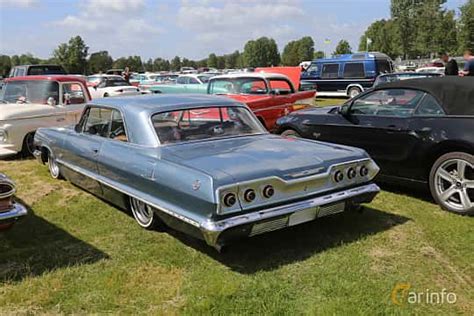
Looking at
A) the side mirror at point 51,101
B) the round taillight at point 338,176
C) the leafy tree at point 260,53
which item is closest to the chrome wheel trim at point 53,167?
the side mirror at point 51,101

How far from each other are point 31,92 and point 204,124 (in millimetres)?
5718

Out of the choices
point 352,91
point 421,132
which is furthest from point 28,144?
point 352,91

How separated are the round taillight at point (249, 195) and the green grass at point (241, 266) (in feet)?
1.95

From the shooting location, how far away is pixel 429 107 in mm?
5484

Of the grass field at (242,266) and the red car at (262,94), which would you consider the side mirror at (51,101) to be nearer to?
the red car at (262,94)

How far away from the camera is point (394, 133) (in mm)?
5648

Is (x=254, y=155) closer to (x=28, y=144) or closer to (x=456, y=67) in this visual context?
(x=28, y=144)

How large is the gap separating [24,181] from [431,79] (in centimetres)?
570

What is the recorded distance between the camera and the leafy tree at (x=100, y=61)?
243 feet

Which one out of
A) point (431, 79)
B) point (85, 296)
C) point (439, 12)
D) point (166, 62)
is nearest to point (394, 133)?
point (431, 79)

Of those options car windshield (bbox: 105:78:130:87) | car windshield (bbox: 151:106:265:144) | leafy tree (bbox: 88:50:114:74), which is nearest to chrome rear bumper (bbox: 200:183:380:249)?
car windshield (bbox: 151:106:265:144)

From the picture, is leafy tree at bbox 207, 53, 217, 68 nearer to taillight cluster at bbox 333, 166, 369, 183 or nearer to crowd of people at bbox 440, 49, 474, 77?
crowd of people at bbox 440, 49, 474, 77

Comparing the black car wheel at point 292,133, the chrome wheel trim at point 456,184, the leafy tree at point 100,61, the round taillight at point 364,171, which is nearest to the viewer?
the round taillight at point 364,171

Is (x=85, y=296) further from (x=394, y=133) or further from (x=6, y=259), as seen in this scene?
(x=394, y=133)
